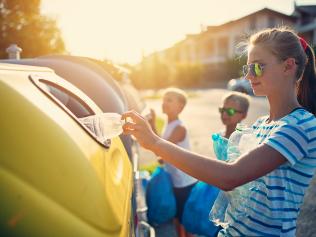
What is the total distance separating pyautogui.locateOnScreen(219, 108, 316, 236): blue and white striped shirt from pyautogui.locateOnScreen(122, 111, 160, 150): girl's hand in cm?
47

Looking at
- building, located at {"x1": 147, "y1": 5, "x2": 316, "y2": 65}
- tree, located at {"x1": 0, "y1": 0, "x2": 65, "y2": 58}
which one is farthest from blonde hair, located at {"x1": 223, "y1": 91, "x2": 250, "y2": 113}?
building, located at {"x1": 147, "y1": 5, "x2": 316, "y2": 65}

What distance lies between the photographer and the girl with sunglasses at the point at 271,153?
1.44 metres

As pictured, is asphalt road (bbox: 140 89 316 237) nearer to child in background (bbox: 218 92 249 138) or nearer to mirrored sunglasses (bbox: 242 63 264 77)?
child in background (bbox: 218 92 249 138)

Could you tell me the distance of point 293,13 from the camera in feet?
141

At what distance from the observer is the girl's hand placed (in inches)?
61.1

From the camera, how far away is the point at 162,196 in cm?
399

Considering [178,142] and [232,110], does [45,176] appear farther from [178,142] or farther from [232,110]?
[178,142]

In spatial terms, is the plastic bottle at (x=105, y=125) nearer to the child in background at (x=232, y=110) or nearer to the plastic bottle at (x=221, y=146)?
the plastic bottle at (x=221, y=146)

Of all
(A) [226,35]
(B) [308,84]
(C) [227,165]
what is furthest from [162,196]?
(A) [226,35]

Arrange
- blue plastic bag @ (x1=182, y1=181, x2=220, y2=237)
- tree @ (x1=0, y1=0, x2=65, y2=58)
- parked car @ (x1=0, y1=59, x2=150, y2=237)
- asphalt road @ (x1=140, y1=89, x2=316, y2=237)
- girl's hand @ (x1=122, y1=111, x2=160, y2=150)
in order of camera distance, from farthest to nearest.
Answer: tree @ (x1=0, y1=0, x2=65, y2=58)
asphalt road @ (x1=140, y1=89, x2=316, y2=237)
blue plastic bag @ (x1=182, y1=181, x2=220, y2=237)
girl's hand @ (x1=122, y1=111, x2=160, y2=150)
parked car @ (x1=0, y1=59, x2=150, y2=237)

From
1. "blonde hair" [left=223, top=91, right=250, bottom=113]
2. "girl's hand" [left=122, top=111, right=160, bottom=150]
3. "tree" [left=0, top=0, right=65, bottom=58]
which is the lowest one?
"girl's hand" [left=122, top=111, right=160, bottom=150]

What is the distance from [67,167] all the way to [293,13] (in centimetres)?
4660

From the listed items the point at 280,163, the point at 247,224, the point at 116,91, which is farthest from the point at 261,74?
the point at 116,91

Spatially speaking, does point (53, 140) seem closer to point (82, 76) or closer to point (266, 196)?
point (266, 196)
